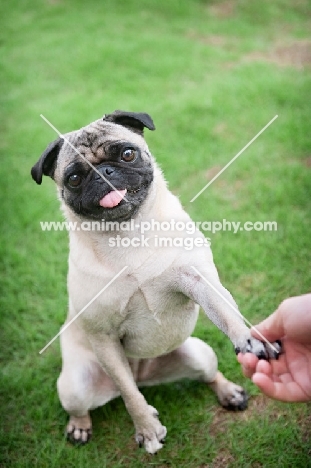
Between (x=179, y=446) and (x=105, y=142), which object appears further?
(x=179, y=446)

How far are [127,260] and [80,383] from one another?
96cm

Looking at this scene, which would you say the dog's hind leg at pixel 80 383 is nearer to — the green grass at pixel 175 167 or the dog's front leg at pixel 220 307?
the green grass at pixel 175 167

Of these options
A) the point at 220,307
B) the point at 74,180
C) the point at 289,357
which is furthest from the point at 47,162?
the point at 289,357

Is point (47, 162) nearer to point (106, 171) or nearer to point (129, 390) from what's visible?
point (106, 171)

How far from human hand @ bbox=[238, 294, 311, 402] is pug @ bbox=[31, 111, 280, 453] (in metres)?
0.23

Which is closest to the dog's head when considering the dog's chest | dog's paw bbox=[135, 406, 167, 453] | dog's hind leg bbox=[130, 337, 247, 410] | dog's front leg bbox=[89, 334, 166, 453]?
the dog's chest

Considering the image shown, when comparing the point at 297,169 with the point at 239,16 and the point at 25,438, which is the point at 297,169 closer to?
the point at 25,438

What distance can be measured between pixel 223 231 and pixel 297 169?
1170mm

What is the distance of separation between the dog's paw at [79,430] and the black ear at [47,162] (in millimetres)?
1641

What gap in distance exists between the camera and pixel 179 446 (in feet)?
10.7

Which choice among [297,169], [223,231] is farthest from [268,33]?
[223,231]

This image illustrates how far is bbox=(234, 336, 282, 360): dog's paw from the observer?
2.32 meters

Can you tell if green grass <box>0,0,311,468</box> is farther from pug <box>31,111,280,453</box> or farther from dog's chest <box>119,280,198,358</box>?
Answer: dog's chest <box>119,280,198,358</box>

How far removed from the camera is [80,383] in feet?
10.4
